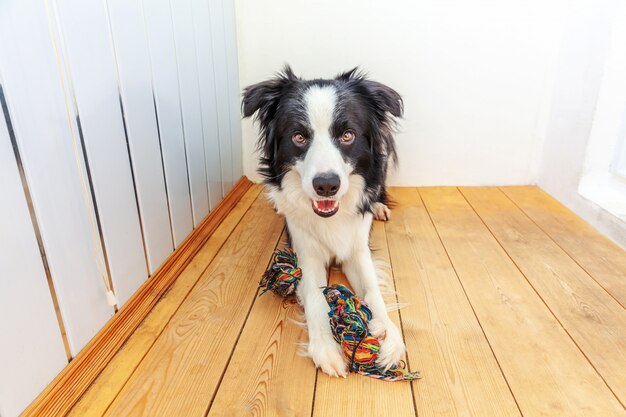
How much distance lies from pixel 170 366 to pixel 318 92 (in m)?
1.02

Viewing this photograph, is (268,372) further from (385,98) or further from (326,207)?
(385,98)

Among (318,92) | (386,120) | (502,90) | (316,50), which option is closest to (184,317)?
(318,92)

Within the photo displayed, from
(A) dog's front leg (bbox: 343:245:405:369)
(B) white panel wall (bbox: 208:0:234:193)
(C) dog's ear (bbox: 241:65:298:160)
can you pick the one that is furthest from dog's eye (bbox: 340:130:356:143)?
(B) white panel wall (bbox: 208:0:234:193)

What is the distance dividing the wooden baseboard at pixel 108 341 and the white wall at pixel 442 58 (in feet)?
4.35

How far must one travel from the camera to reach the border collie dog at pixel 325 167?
138cm

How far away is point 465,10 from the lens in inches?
93.9

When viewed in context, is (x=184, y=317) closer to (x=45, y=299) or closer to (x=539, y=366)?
(x=45, y=299)

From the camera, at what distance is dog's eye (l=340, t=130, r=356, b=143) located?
1465 millimetres

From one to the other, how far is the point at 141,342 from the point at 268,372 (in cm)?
44

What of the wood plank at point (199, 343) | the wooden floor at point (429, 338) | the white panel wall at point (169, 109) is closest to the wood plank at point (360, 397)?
the wooden floor at point (429, 338)

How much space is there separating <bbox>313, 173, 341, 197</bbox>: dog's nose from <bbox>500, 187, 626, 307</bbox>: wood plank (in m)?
1.13

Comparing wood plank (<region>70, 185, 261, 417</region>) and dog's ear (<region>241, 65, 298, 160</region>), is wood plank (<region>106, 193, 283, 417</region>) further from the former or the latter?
dog's ear (<region>241, 65, 298, 160</region>)

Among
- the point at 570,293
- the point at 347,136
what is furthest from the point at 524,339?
the point at 347,136

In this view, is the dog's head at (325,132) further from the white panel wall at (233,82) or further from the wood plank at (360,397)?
the white panel wall at (233,82)
